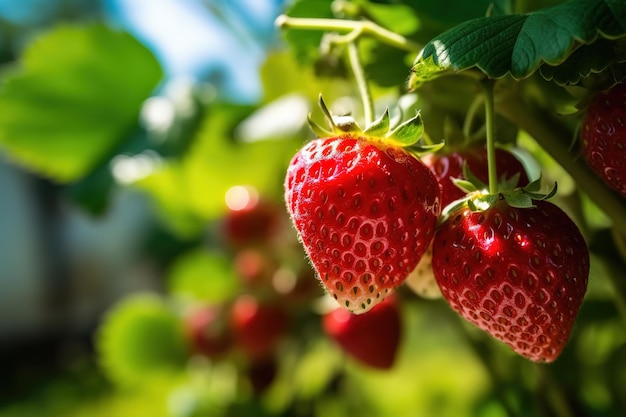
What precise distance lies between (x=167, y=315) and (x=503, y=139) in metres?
0.68

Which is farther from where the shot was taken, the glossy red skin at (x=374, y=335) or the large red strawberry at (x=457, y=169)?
the glossy red skin at (x=374, y=335)

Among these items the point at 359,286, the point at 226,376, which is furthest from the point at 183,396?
the point at 359,286

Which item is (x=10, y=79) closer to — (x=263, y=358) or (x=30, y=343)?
(x=263, y=358)

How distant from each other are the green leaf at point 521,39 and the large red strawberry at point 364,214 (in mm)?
58

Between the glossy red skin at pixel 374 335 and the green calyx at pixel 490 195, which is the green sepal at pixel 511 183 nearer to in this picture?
the green calyx at pixel 490 195

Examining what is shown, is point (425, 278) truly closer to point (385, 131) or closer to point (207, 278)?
point (385, 131)

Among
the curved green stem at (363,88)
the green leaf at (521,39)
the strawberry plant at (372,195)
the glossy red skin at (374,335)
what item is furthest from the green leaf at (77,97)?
the green leaf at (521,39)

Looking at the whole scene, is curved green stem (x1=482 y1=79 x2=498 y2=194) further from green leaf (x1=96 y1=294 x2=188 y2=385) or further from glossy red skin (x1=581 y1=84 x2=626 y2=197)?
green leaf (x1=96 y1=294 x2=188 y2=385)

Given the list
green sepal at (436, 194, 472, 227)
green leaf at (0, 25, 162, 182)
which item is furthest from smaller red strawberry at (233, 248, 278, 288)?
green sepal at (436, 194, 472, 227)

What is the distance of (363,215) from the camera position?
36 centimetres

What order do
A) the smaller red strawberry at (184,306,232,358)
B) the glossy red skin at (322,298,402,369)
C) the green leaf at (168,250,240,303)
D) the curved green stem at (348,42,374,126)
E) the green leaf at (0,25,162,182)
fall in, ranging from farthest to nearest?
the green leaf at (168,250,240,303)
the smaller red strawberry at (184,306,232,358)
the green leaf at (0,25,162,182)
the glossy red skin at (322,298,402,369)
the curved green stem at (348,42,374,126)

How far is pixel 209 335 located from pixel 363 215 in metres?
0.59

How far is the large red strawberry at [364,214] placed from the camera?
1.19 feet

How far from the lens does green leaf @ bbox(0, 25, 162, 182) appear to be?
2.63 feet
